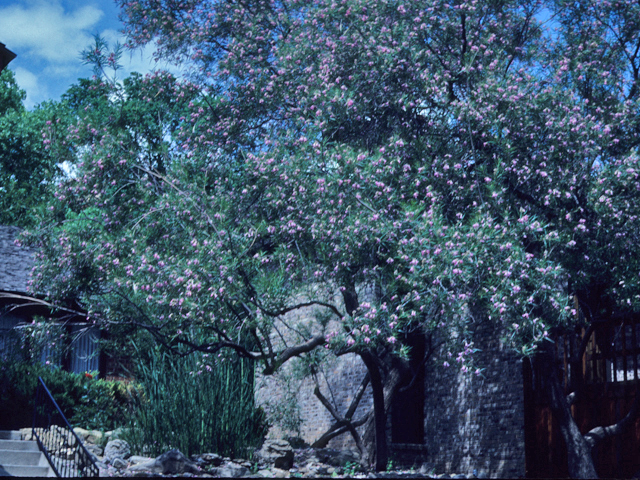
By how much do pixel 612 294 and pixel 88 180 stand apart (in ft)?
28.6

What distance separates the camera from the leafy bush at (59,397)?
1581cm

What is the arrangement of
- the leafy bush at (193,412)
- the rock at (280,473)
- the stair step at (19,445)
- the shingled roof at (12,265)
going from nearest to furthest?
the rock at (280,473)
the leafy bush at (193,412)
the stair step at (19,445)
the shingled roof at (12,265)

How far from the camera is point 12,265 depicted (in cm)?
2006

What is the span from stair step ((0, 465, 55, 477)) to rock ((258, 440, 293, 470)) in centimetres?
355

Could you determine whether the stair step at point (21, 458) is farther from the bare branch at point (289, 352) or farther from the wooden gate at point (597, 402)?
the wooden gate at point (597, 402)

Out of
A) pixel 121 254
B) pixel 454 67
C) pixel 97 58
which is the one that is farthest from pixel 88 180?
pixel 454 67

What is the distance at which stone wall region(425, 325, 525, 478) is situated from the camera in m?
13.8

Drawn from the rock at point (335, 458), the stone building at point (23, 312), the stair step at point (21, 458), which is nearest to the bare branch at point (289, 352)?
the rock at point (335, 458)

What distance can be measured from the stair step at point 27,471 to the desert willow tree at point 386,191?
2.64 metres

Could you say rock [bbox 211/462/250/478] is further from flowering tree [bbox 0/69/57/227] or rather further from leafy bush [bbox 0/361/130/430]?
flowering tree [bbox 0/69/57/227]

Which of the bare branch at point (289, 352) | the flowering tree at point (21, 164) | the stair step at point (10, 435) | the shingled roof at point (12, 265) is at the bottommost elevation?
the stair step at point (10, 435)

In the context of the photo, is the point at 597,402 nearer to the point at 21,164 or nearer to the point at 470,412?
the point at 470,412

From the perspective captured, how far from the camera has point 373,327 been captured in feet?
31.4

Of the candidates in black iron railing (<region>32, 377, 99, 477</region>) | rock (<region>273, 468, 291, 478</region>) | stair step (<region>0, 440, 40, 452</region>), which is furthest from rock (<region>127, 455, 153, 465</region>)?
stair step (<region>0, 440, 40, 452</region>)
